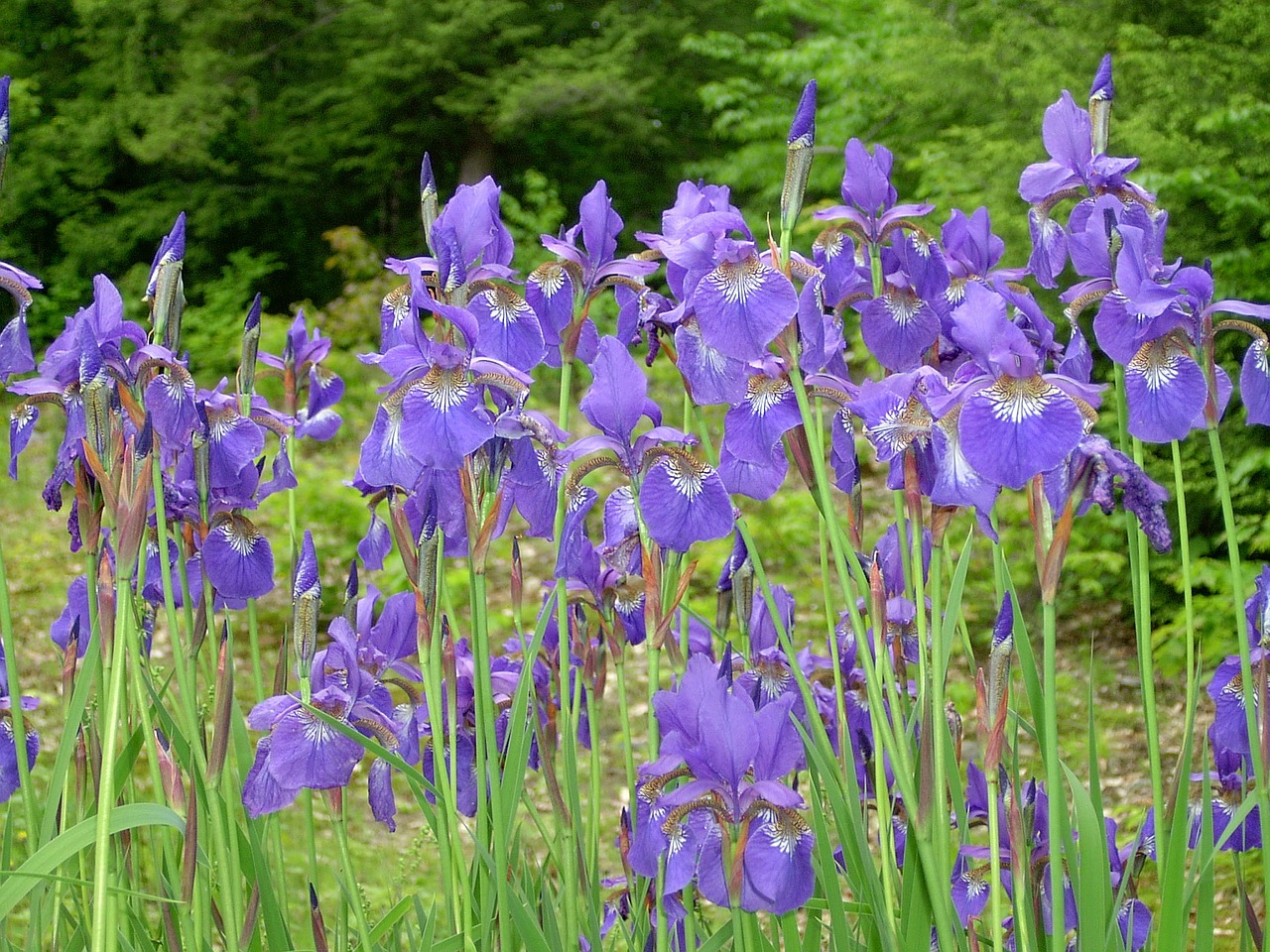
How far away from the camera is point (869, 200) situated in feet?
4.56

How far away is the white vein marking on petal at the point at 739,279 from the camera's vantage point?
3.69ft

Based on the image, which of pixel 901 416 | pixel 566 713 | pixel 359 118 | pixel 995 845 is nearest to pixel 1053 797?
pixel 995 845

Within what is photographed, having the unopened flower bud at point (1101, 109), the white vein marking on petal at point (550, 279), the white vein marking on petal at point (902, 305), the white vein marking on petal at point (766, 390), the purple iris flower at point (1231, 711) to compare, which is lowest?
the purple iris flower at point (1231, 711)

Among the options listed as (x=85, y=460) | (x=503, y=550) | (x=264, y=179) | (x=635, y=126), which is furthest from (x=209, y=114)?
(x=85, y=460)

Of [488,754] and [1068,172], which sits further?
[1068,172]

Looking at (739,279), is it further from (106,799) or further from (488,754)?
(106,799)

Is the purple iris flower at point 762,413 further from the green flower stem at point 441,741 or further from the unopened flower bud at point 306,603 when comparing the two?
the unopened flower bud at point 306,603

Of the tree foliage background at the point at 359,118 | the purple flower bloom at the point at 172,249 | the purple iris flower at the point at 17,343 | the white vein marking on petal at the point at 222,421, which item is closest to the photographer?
the purple flower bloom at the point at 172,249

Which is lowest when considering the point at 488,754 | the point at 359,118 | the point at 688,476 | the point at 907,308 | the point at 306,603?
the point at 488,754

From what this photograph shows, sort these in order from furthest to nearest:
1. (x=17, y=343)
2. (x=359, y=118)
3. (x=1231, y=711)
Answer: (x=359, y=118), (x=1231, y=711), (x=17, y=343)

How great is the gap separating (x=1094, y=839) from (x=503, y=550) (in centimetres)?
520

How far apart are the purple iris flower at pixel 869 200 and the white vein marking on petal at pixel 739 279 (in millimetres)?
239

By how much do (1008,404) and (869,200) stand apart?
46 cm

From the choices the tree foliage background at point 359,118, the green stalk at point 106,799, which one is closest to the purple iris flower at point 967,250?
the green stalk at point 106,799
